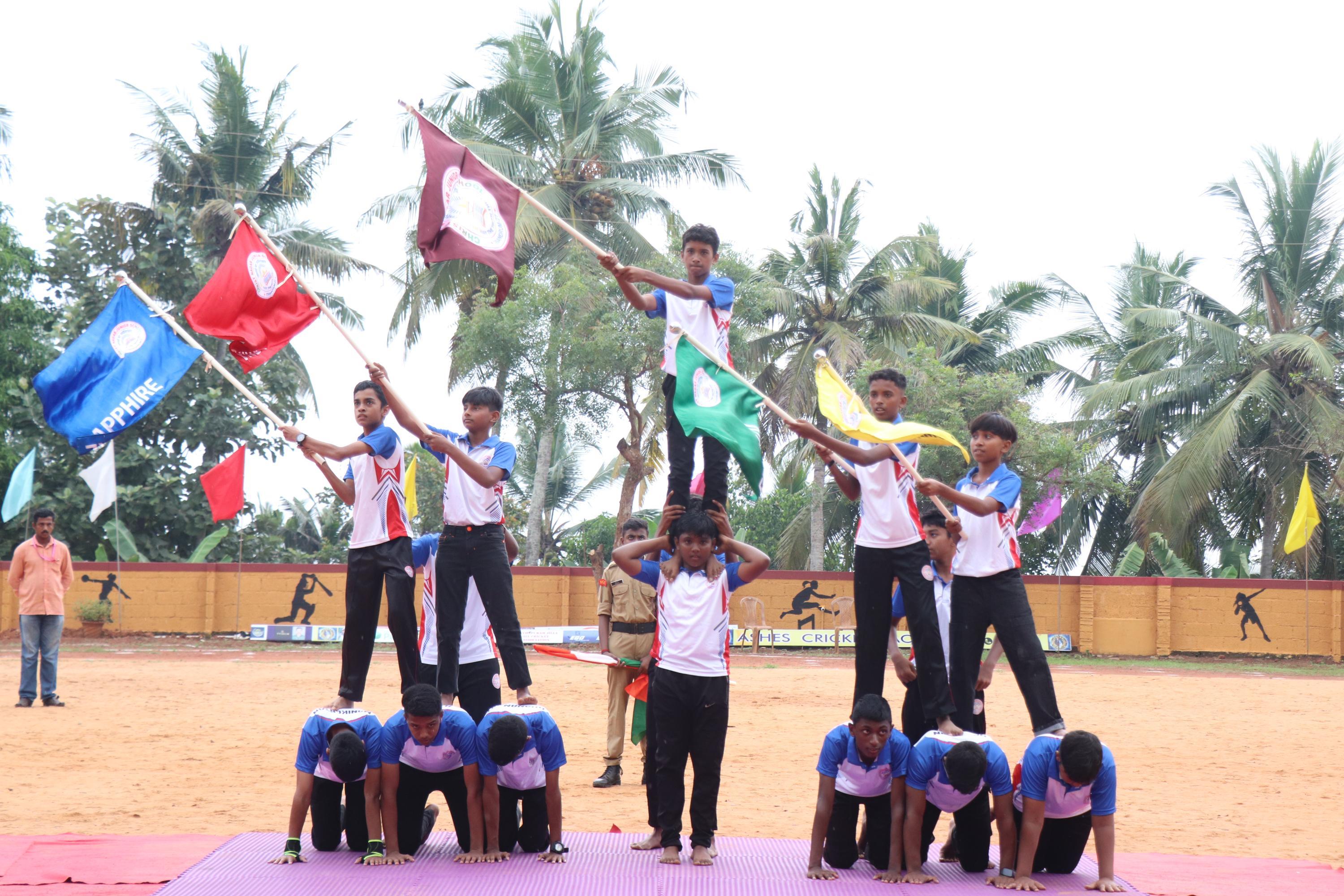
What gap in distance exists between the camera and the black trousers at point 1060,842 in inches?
244

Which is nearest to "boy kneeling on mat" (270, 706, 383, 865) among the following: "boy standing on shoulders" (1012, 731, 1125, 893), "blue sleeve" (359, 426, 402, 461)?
"blue sleeve" (359, 426, 402, 461)

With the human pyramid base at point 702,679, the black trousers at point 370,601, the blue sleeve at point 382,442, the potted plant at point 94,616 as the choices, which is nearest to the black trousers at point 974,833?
the human pyramid base at point 702,679

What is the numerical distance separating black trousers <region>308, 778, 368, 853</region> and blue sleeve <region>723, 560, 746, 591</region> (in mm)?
2203

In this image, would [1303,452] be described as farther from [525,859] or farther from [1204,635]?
[525,859]

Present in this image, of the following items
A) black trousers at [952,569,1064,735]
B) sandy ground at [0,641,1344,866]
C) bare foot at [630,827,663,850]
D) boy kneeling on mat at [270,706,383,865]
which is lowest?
sandy ground at [0,641,1344,866]

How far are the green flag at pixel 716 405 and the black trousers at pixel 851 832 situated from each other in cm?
175

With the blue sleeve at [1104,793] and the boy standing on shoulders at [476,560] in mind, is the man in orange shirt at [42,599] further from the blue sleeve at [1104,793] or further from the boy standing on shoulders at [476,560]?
the blue sleeve at [1104,793]

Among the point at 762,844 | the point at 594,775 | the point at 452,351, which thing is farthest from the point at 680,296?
the point at 452,351

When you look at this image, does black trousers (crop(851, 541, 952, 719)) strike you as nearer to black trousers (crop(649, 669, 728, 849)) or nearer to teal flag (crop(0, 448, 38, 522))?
black trousers (crop(649, 669, 728, 849))

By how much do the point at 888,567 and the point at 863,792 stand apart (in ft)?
3.90

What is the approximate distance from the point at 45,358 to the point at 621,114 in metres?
13.5

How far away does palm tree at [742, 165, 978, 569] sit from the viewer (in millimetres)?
27391

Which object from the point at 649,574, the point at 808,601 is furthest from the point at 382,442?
the point at 808,601

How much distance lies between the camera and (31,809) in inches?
315
